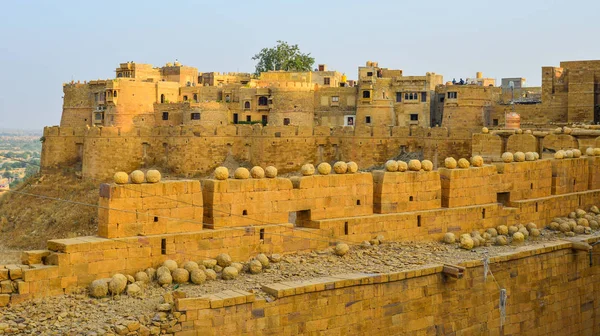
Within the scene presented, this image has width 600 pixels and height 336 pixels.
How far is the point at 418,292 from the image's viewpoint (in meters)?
11.6

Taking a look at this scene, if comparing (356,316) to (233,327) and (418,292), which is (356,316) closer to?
(418,292)

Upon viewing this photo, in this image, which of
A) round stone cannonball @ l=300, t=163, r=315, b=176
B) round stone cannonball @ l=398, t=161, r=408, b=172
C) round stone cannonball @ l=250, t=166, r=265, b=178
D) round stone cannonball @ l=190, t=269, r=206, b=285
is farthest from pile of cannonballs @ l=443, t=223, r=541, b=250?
round stone cannonball @ l=190, t=269, r=206, b=285

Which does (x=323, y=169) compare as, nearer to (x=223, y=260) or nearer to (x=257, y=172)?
(x=257, y=172)

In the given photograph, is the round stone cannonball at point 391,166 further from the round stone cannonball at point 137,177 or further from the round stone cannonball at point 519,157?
the round stone cannonball at point 137,177

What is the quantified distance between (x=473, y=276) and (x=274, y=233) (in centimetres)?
300

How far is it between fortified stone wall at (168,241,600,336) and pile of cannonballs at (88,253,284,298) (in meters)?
0.72

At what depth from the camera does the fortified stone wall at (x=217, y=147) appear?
37.9 m

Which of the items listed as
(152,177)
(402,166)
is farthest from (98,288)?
(402,166)

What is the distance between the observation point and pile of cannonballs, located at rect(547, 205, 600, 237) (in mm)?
14922

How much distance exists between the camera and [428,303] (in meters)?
11.8

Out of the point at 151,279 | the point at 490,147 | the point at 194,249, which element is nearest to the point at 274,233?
the point at 194,249

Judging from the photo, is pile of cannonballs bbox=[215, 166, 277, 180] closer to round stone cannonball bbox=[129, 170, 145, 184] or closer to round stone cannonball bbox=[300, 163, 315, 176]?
round stone cannonball bbox=[300, 163, 315, 176]

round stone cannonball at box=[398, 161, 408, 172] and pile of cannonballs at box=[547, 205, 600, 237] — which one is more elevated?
round stone cannonball at box=[398, 161, 408, 172]

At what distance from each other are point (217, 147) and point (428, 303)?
2761cm
